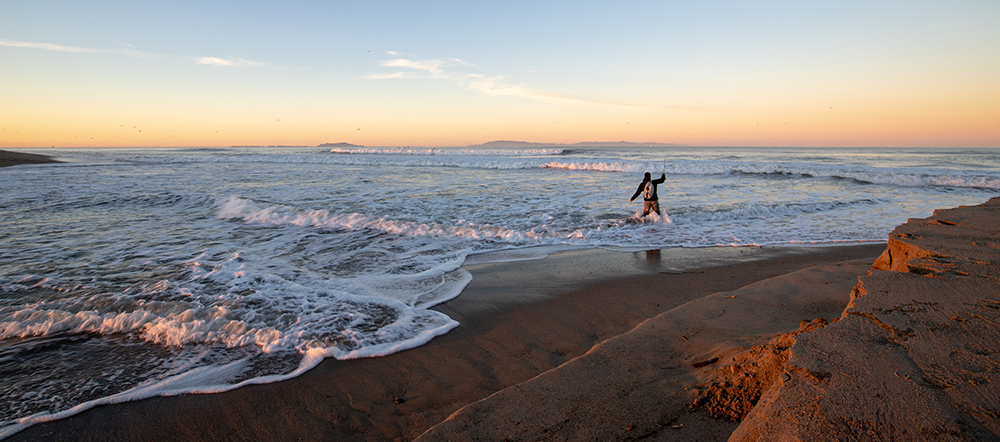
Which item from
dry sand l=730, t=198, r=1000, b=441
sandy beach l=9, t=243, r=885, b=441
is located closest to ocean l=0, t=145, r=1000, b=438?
sandy beach l=9, t=243, r=885, b=441

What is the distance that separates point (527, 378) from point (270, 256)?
207 inches

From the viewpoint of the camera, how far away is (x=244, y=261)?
6.31 meters

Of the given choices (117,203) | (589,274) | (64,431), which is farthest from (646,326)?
(117,203)

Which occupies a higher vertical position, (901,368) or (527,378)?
(901,368)

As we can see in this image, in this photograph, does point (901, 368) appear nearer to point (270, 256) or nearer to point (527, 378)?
point (527, 378)

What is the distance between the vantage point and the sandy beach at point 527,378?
2404 millimetres

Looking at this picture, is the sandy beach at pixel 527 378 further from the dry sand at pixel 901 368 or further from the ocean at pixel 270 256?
the dry sand at pixel 901 368

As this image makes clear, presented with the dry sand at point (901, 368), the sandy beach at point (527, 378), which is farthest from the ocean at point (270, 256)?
the dry sand at point (901, 368)

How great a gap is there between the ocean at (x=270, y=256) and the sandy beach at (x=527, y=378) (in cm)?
27

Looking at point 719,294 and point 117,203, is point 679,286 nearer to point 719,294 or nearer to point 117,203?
point 719,294

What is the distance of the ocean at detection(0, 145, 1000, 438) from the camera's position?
343 centimetres

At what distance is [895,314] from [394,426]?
114 inches

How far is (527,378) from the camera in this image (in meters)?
3.10

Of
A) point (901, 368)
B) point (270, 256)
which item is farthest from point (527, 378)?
point (270, 256)
